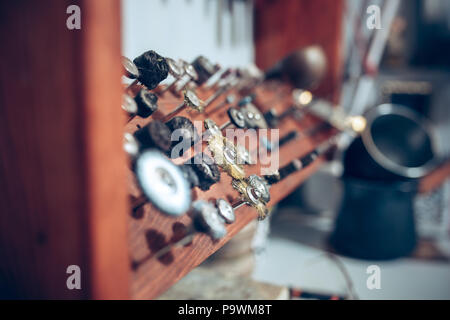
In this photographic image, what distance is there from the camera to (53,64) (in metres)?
0.59

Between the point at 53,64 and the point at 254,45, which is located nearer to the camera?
the point at 53,64

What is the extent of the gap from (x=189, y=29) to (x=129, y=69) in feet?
3.29

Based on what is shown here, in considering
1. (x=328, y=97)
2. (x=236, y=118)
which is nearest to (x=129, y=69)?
(x=236, y=118)

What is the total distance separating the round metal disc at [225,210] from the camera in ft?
2.86

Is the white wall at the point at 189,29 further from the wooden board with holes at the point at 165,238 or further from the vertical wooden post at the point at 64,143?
the vertical wooden post at the point at 64,143

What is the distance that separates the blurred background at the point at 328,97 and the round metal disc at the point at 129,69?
0.39m

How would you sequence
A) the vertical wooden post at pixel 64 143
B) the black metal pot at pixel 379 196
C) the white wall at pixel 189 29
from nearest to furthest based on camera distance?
the vertical wooden post at pixel 64 143 < the white wall at pixel 189 29 < the black metal pot at pixel 379 196

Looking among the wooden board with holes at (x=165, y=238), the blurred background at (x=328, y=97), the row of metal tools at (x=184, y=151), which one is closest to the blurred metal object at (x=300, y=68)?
the blurred background at (x=328, y=97)

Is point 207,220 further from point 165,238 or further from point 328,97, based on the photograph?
point 328,97

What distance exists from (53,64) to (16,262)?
36 centimetres

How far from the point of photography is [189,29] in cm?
183

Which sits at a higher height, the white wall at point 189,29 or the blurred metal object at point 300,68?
the white wall at point 189,29

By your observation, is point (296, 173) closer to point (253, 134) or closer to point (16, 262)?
point (253, 134)
